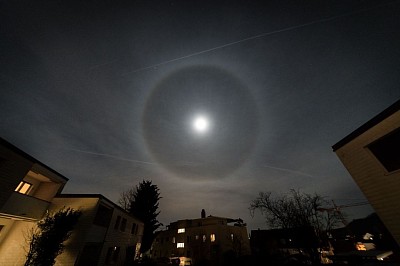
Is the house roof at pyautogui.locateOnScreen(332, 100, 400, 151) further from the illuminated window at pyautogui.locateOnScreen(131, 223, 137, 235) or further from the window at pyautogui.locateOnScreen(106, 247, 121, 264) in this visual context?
the illuminated window at pyautogui.locateOnScreen(131, 223, 137, 235)

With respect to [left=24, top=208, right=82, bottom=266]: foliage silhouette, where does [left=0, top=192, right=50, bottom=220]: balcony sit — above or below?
above

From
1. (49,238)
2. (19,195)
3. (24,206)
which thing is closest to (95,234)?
(49,238)

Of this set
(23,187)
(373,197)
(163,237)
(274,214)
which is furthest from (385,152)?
(163,237)

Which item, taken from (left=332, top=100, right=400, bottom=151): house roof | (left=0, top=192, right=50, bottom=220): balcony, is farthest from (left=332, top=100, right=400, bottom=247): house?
(left=0, top=192, right=50, bottom=220): balcony

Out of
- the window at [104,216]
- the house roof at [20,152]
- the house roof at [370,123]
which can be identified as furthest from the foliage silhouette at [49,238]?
the house roof at [370,123]

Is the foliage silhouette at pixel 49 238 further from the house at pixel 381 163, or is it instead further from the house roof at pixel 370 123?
the house roof at pixel 370 123

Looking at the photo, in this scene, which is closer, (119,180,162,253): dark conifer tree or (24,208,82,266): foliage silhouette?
(24,208,82,266): foliage silhouette

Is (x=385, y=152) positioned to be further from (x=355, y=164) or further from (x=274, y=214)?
(x=274, y=214)
